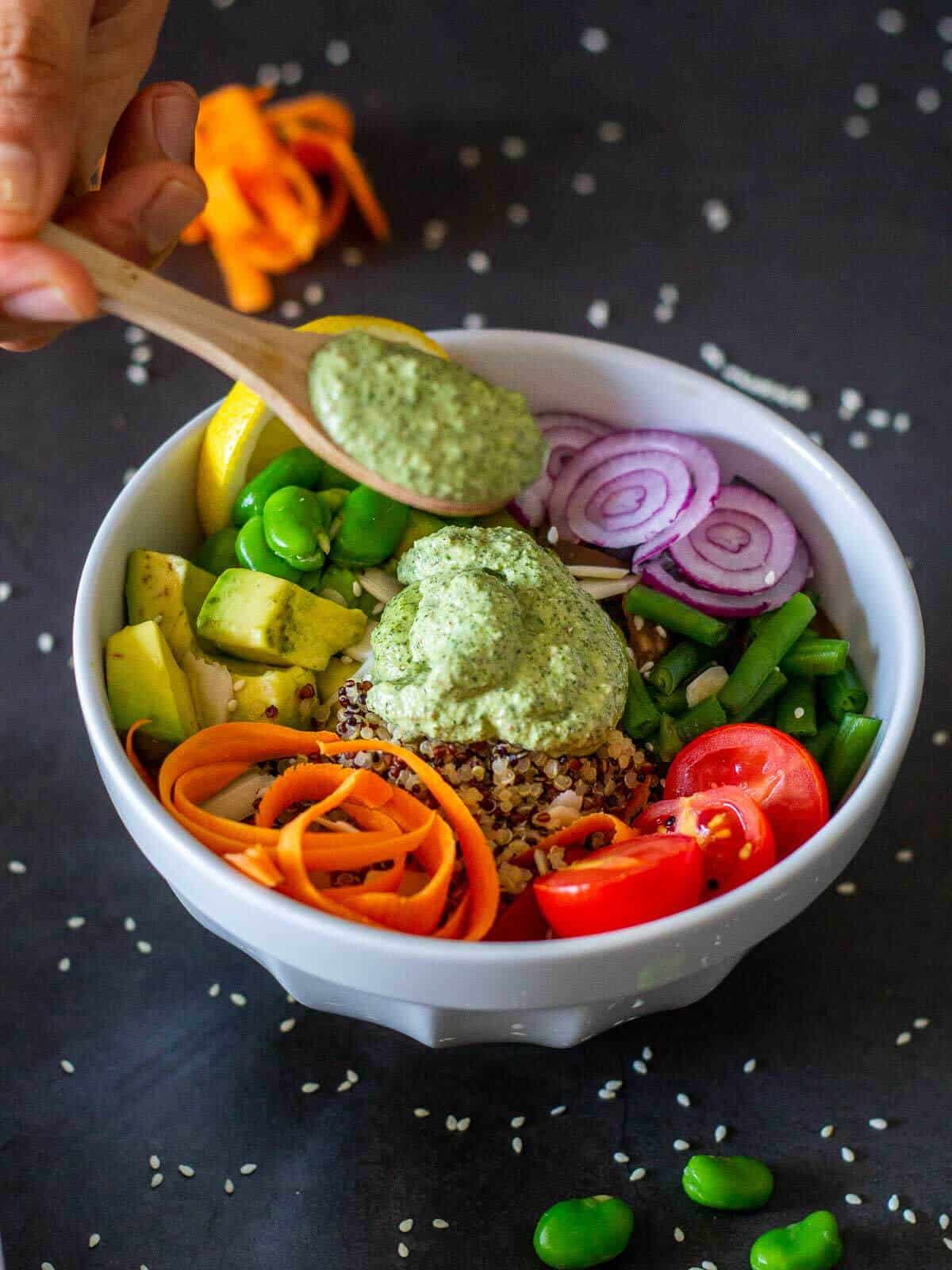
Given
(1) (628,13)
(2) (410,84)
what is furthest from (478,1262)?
(1) (628,13)

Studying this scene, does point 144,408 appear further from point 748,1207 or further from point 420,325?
point 748,1207

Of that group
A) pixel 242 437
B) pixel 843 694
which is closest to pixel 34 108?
pixel 242 437

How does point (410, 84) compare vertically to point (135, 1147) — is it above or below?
above

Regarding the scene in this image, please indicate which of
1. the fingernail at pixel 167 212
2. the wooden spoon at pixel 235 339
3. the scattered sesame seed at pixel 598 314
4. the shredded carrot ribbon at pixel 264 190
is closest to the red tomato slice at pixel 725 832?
the wooden spoon at pixel 235 339

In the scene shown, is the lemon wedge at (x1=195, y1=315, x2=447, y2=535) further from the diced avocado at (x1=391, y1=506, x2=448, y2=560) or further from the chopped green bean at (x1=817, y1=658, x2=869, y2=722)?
the chopped green bean at (x1=817, y1=658, x2=869, y2=722)

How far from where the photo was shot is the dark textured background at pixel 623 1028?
90.9 inches

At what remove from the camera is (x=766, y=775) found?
229cm

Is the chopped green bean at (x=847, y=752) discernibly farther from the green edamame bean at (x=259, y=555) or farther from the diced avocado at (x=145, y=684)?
the diced avocado at (x=145, y=684)

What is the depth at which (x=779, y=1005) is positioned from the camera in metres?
2.52

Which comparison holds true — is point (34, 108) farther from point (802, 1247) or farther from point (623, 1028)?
point (802, 1247)

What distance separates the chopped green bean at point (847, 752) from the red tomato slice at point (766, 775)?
0.08 m

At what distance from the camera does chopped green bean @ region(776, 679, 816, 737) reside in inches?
95.4

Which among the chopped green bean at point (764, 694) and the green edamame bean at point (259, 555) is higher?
the chopped green bean at point (764, 694)

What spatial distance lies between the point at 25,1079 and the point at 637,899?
3.67 ft
